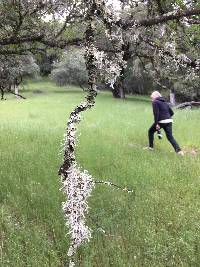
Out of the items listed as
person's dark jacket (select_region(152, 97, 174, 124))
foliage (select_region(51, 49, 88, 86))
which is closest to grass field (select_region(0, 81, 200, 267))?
person's dark jacket (select_region(152, 97, 174, 124))

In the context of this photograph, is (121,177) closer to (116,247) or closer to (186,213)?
(186,213)

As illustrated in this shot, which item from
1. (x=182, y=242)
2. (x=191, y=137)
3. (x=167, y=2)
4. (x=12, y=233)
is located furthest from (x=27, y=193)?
(x=191, y=137)

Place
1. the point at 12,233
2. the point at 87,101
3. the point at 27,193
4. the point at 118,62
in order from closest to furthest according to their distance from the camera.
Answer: the point at 87,101, the point at 118,62, the point at 12,233, the point at 27,193

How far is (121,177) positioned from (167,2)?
12.8 ft

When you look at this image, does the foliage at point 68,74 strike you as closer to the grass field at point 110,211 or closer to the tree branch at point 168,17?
the grass field at point 110,211

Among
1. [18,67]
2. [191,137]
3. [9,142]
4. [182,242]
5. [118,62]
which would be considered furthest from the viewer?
[191,137]

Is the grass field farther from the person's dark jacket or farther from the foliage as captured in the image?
the foliage

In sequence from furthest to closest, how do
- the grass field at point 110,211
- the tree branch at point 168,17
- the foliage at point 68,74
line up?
the foliage at point 68,74 < the grass field at point 110,211 < the tree branch at point 168,17

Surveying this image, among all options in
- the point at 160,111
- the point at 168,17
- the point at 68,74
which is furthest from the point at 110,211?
the point at 68,74

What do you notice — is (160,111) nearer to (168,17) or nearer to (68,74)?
(168,17)

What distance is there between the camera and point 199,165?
12586 millimetres

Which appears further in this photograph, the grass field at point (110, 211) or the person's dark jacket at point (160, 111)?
the person's dark jacket at point (160, 111)

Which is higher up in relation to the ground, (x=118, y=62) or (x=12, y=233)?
(x=118, y=62)

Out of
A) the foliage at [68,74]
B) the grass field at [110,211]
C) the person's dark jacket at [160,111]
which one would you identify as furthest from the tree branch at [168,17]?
the foliage at [68,74]
